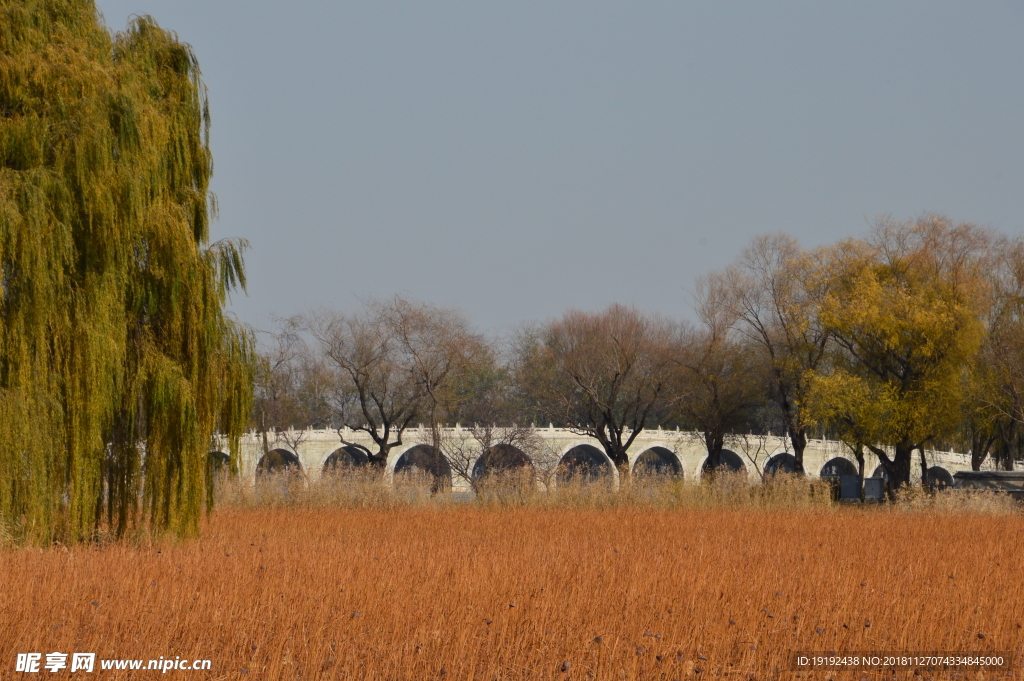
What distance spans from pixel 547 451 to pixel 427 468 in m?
9.99

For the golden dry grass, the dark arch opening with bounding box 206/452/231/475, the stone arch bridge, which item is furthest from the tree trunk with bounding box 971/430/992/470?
the dark arch opening with bounding box 206/452/231/475

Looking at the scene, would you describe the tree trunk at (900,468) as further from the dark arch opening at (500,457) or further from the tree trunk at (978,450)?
the dark arch opening at (500,457)

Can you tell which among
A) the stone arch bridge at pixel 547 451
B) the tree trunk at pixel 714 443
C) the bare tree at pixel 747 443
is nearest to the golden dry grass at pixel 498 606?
the stone arch bridge at pixel 547 451

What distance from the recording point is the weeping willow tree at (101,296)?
417 inches

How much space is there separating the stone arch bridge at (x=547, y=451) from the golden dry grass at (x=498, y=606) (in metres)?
25.2

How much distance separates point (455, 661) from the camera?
6.21 metres

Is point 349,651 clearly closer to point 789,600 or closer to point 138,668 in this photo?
point 138,668

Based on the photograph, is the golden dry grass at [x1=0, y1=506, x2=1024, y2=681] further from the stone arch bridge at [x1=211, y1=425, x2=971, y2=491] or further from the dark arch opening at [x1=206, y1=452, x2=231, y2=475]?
the stone arch bridge at [x1=211, y1=425, x2=971, y2=491]

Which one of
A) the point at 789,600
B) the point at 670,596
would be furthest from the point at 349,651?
the point at 789,600

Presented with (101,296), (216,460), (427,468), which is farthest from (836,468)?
(101,296)

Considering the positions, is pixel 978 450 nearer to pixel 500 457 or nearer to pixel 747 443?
pixel 747 443

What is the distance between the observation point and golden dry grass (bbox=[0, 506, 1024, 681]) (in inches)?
250

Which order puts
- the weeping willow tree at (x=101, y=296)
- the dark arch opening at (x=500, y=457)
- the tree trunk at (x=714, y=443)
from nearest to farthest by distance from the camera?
the weeping willow tree at (x=101, y=296) < the dark arch opening at (x=500, y=457) < the tree trunk at (x=714, y=443)

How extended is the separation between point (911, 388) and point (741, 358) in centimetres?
870
